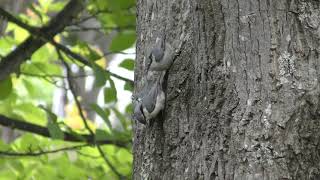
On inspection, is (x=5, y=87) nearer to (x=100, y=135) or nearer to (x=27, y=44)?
(x=27, y=44)

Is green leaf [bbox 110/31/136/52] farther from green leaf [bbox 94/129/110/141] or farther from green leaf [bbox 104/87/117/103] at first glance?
green leaf [bbox 94/129/110/141]

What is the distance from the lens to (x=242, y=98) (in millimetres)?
850

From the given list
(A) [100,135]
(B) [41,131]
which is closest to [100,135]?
(A) [100,135]

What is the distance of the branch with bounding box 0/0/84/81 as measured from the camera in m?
2.17

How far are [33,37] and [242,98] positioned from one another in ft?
4.93

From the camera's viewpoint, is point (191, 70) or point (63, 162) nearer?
point (191, 70)

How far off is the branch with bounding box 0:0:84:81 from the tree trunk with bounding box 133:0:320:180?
1318 millimetres

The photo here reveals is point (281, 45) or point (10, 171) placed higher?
point (281, 45)

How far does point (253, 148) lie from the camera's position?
32.1 inches

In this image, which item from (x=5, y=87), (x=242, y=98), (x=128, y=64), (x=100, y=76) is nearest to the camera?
(x=242, y=98)

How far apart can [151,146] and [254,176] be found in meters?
0.21

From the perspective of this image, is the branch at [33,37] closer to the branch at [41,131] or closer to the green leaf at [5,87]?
the green leaf at [5,87]

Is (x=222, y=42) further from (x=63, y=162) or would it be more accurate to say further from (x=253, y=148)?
(x=63, y=162)

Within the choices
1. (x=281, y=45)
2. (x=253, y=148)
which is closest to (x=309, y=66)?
(x=281, y=45)
